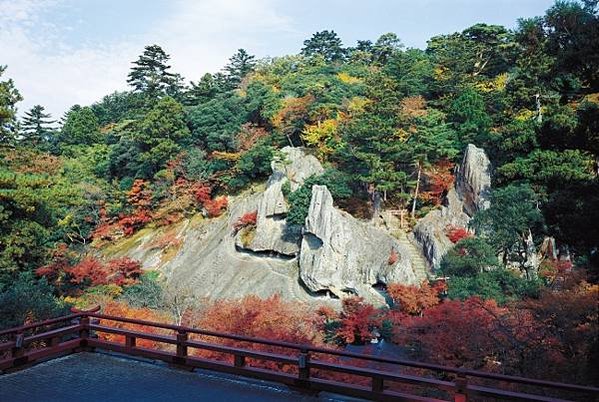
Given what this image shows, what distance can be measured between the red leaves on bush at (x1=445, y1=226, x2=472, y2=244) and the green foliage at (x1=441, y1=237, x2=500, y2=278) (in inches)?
106

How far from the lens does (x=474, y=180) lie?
799 inches

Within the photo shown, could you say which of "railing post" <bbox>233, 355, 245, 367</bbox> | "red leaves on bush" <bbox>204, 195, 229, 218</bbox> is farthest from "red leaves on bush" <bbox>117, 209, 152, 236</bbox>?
"railing post" <bbox>233, 355, 245, 367</bbox>

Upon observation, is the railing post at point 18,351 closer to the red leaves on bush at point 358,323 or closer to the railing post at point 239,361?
the railing post at point 239,361

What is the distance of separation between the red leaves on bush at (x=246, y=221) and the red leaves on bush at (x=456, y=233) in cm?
887

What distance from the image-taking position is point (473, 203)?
799 inches

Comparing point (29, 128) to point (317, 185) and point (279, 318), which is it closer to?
point (317, 185)

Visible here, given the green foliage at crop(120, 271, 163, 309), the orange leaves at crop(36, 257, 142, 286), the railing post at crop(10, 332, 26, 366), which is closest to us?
the railing post at crop(10, 332, 26, 366)

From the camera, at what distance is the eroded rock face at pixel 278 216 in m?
21.5

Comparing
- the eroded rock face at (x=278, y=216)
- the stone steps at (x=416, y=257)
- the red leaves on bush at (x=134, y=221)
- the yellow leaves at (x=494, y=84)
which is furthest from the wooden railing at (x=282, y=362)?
the yellow leaves at (x=494, y=84)

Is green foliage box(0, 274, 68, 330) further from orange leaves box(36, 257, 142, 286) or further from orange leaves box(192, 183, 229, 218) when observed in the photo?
orange leaves box(192, 183, 229, 218)

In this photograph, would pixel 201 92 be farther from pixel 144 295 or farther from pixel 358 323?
pixel 358 323

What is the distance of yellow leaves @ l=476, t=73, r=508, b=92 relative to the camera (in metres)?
25.0

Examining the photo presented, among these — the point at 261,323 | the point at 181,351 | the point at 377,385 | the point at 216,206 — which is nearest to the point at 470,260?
the point at 261,323

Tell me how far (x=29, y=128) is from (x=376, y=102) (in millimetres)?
32409
